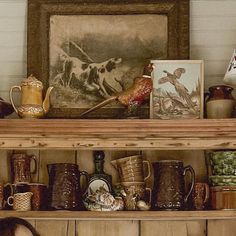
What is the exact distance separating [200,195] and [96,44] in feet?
2.05

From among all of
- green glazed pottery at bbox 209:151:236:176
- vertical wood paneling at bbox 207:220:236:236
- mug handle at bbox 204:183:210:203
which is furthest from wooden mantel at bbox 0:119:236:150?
vertical wood paneling at bbox 207:220:236:236

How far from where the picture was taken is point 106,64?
6.79 feet

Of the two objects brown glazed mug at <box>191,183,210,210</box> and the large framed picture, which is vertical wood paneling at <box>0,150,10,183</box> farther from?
brown glazed mug at <box>191,183,210,210</box>

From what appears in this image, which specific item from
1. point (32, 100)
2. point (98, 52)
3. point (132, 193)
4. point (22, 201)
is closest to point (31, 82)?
point (32, 100)

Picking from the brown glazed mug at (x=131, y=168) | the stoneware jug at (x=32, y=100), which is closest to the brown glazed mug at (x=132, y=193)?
the brown glazed mug at (x=131, y=168)

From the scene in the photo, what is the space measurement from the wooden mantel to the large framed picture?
18 cm

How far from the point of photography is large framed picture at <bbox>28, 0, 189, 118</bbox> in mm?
2051

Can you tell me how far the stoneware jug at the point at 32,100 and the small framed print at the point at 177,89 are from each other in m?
0.35

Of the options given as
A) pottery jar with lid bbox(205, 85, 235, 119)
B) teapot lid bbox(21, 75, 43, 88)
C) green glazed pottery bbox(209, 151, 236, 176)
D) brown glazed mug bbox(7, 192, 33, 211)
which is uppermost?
Result: teapot lid bbox(21, 75, 43, 88)

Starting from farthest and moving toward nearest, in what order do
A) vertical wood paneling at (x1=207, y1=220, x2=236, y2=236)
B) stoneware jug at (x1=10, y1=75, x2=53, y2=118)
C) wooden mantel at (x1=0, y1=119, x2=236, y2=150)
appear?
vertical wood paneling at (x1=207, y1=220, x2=236, y2=236)
stoneware jug at (x1=10, y1=75, x2=53, y2=118)
wooden mantel at (x1=0, y1=119, x2=236, y2=150)

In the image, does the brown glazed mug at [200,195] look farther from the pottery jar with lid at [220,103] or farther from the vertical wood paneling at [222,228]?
the pottery jar with lid at [220,103]

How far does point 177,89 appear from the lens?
77.6 inches

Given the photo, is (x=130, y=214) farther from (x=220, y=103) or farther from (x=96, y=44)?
(x=96, y=44)

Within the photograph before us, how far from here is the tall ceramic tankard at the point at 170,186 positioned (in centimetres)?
190
